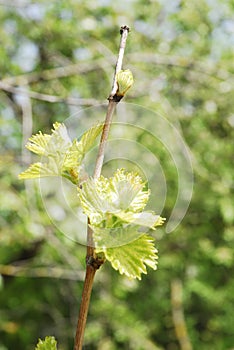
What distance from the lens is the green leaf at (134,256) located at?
0.25 metres

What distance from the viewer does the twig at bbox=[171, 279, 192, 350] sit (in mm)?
1664

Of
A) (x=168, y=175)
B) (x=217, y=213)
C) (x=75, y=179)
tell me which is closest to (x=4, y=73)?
(x=168, y=175)

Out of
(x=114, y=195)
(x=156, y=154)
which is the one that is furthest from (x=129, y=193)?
(x=156, y=154)

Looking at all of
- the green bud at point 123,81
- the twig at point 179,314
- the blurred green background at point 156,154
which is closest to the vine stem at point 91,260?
the green bud at point 123,81

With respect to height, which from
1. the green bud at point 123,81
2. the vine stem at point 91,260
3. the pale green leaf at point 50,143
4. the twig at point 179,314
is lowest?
the vine stem at point 91,260

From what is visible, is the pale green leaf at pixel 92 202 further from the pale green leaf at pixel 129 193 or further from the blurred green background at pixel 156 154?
the blurred green background at pixel 156 154

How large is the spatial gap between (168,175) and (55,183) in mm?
402

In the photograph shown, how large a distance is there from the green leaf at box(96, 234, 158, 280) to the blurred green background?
127cm

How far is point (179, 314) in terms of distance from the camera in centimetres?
176

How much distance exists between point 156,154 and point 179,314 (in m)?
0.52

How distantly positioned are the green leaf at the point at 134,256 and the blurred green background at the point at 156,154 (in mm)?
1269

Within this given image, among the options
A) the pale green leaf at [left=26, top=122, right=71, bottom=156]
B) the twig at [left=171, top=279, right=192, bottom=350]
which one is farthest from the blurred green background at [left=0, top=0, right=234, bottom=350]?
the pale green leaf at [left=26, top=122, right=71, bottom=156]

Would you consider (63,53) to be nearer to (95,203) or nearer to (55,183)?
(55,183)

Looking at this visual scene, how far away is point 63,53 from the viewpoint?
1992 millimetres
